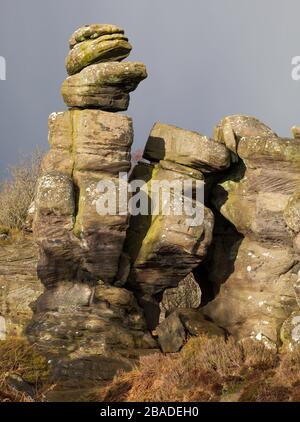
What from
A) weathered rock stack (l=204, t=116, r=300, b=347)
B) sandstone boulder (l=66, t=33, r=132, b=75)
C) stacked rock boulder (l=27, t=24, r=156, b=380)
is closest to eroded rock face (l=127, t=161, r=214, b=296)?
stacked rock boulder (l=27, t=24, r=156, b=380)

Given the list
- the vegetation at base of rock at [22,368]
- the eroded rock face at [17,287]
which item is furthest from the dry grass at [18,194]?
the vegetation at base of rock at [22,368]

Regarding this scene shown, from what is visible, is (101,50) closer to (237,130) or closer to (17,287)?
(237,130)

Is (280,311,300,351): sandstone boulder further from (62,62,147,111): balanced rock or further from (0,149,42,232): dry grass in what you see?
(0,149,42,232): dry grass

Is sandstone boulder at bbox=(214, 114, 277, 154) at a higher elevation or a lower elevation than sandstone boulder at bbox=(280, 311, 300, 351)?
higher

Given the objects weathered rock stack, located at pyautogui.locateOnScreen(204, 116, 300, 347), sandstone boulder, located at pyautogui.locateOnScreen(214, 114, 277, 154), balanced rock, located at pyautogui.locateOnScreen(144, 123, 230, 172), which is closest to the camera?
weathered rock stack, located at pyautogui.locateOnScreen(204, 116, 300, 347)

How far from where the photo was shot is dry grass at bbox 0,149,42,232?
110 feet

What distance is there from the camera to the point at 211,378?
16219 millimetres

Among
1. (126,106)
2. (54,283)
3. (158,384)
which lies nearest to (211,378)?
(158,384)

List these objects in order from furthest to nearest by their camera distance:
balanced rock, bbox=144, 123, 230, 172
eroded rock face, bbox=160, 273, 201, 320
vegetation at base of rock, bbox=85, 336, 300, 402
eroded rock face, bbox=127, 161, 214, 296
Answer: eroded rock face, bbox=160, 273, 201, 320 < balanced rock, bbox=144, 123, 230, 172 < eroded rock face, bbox=127, 161, 214, 296 < vegetation at base of rock, bbox=85, 336, 300, 402

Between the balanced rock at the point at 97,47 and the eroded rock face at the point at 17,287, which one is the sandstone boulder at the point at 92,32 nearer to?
the balanced rock at the point at 97,47

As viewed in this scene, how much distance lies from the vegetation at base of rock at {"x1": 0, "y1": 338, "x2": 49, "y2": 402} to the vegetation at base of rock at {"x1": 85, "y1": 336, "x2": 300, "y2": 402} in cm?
186

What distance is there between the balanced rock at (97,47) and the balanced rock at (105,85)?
0.56 meters

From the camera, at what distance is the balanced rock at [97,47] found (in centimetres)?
2134
